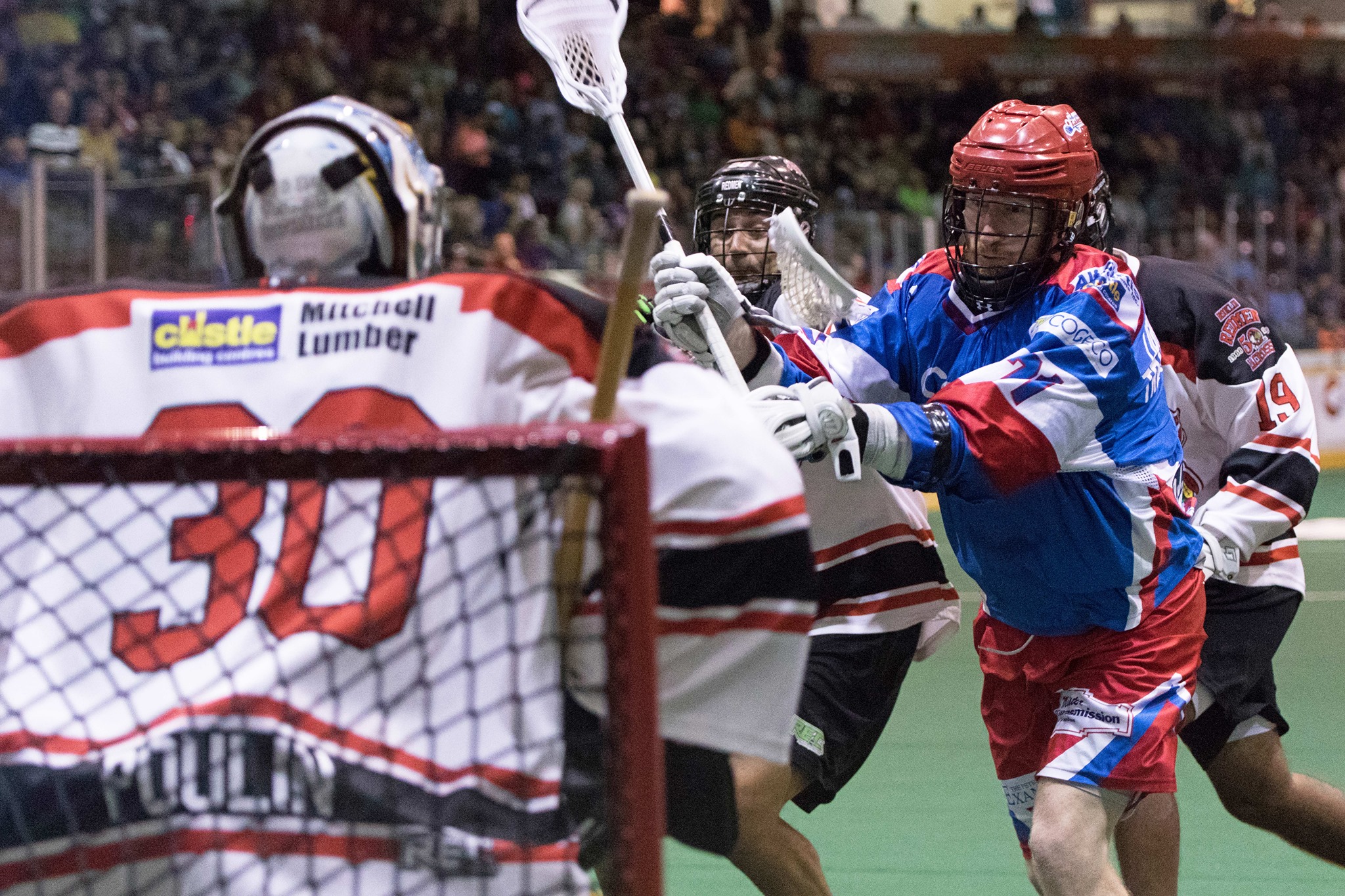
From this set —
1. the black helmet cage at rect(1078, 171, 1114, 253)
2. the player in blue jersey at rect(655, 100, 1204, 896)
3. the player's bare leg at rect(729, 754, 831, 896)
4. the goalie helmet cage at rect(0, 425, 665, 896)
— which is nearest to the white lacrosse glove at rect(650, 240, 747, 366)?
the player in blue jersey at rect(655, 100, 1204, 896)

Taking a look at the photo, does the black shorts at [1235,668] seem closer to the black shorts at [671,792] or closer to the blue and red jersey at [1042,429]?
the blue and red jersey at [1042,429]

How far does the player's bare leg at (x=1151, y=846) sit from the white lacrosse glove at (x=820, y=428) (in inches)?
37.5

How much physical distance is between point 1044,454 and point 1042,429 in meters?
0.03

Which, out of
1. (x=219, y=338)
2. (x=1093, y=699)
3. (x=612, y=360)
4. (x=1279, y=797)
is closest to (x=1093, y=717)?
(x=1093, y=699)

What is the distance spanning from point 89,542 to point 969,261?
1.56m

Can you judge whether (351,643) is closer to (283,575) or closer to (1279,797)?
(283,575)

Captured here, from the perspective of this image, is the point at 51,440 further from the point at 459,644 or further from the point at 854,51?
Result: the point at 854,51

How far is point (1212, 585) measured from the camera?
10.7 ft

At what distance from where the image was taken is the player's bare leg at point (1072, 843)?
238cm

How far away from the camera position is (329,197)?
1.58m

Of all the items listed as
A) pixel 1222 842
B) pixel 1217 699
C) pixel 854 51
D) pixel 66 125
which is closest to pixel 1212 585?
pixel 1217 699

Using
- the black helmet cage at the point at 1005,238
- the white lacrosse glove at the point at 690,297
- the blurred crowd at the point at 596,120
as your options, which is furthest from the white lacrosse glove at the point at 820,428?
the blurred crowd at the point at 596,120

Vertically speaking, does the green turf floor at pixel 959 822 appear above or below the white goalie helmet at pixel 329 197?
below

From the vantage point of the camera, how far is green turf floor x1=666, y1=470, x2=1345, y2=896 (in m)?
3.47
